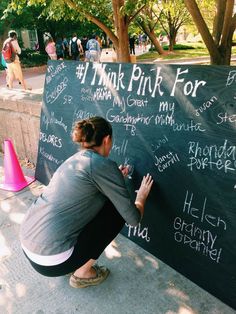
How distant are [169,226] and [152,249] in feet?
1.16

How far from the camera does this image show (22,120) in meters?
4.99

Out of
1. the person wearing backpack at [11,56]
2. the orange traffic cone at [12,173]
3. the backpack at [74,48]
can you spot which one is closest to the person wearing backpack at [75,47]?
the backpack at [74,48]

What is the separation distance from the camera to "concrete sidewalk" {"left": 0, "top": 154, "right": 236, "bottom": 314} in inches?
96.3

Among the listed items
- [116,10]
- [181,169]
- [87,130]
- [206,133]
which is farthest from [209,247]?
[116,10]

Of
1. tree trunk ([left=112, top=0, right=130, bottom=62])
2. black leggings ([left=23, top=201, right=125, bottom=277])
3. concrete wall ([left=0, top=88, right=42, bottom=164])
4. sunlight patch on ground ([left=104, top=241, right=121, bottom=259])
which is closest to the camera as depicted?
black leggings ([left=23, top=201, right=125, bottom=277])

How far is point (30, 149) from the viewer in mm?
5074

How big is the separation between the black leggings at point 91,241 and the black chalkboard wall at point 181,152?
0.48m

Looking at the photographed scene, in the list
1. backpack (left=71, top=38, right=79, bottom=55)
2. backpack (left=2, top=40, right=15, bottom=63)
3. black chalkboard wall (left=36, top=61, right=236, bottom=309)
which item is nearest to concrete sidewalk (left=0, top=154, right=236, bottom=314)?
black chalkboard wall (left=36, top=61, right=236, bottom=309)

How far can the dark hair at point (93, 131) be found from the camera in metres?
2.30

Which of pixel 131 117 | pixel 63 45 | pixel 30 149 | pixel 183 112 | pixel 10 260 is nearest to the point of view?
pixel 183 112

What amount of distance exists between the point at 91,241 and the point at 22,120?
3.10 m

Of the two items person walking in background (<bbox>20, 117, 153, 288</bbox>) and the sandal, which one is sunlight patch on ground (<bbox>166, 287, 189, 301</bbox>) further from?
person walking in background (<bbox>20, 117, 153, 288</bbox>)

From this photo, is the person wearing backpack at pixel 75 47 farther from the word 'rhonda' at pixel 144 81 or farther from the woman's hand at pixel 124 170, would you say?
the woman's hand at pixel 124 170

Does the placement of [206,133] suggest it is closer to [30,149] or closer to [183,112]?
[183,112]
